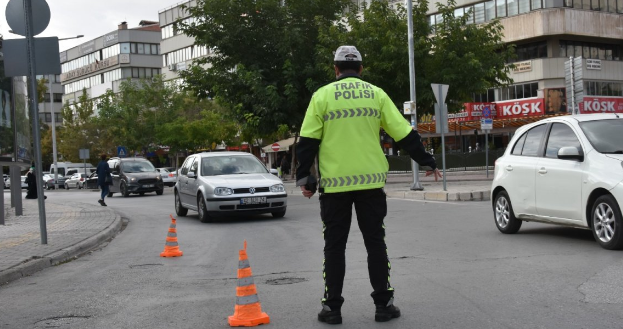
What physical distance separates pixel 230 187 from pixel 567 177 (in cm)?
800

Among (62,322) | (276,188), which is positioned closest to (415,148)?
(62,322)

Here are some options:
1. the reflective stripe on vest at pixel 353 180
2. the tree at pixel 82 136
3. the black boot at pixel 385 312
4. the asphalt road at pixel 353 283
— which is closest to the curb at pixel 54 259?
the asphalt road at pixel 353 283

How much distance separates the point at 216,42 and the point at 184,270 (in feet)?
75.0

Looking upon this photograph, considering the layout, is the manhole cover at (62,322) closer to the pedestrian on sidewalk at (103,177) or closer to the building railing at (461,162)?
the pedestrian on sidewalk at (103,177)

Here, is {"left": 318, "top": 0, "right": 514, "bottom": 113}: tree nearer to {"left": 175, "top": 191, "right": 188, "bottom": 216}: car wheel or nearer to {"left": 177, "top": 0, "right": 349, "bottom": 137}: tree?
{"left": 177, "top": 0, "right": 349, "bottom": 137}: tree

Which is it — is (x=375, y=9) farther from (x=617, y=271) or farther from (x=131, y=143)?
(x=131, y=143)

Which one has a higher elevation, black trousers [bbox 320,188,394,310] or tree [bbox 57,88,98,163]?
tree [bbox 57,88,98,163]

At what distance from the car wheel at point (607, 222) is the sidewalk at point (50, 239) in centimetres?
682

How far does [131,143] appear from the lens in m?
61.6

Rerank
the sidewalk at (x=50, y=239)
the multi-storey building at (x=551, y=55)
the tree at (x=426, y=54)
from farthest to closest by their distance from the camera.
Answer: the multi-storey building at (x=551, y=55) → the tree at (x=426, y=54) → the sidewalk at (x=50, y=239)

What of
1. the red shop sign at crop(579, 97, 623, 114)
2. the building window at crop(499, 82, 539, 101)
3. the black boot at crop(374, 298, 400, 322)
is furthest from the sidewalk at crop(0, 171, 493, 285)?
the red shop sign at crop(579, 97, 623, 114)

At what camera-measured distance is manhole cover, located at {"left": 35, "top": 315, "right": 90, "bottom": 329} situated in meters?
5.88

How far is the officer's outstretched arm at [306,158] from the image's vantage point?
5.48 metres

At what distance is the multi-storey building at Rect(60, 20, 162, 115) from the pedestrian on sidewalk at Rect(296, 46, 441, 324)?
275 feet
